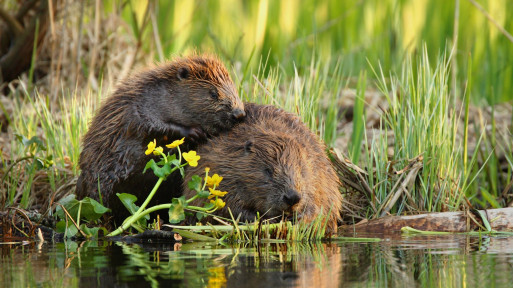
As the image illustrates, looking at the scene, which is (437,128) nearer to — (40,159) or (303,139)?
(303,139)

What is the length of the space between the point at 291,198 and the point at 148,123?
0.94 m

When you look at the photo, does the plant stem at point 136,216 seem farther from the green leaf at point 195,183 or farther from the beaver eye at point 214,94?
the beaver eye at point 214,94

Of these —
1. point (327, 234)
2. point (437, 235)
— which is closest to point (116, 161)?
point (327, 234)

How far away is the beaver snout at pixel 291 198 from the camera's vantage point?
11.8ft

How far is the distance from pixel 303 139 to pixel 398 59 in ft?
10.7

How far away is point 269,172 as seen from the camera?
3764mm

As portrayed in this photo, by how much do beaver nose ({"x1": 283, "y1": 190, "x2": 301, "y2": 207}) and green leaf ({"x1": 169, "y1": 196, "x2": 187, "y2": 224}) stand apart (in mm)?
476

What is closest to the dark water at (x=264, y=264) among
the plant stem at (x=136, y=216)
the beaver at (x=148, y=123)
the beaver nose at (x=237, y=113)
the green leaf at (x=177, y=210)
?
the plant stem at (x=136, y=216)

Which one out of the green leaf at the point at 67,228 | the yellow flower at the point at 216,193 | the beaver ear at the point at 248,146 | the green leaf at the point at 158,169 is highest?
the beaver ear at the point at 248,146

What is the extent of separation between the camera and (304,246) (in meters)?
3.32

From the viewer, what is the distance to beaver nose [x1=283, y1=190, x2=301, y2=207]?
3.58 meters

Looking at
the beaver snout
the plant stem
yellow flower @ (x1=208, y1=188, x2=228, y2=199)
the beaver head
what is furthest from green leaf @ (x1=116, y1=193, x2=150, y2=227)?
the beaver snout

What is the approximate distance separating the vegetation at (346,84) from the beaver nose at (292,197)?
82 centimetres

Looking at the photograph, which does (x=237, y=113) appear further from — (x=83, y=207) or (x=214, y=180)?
(x=83, y=207)
